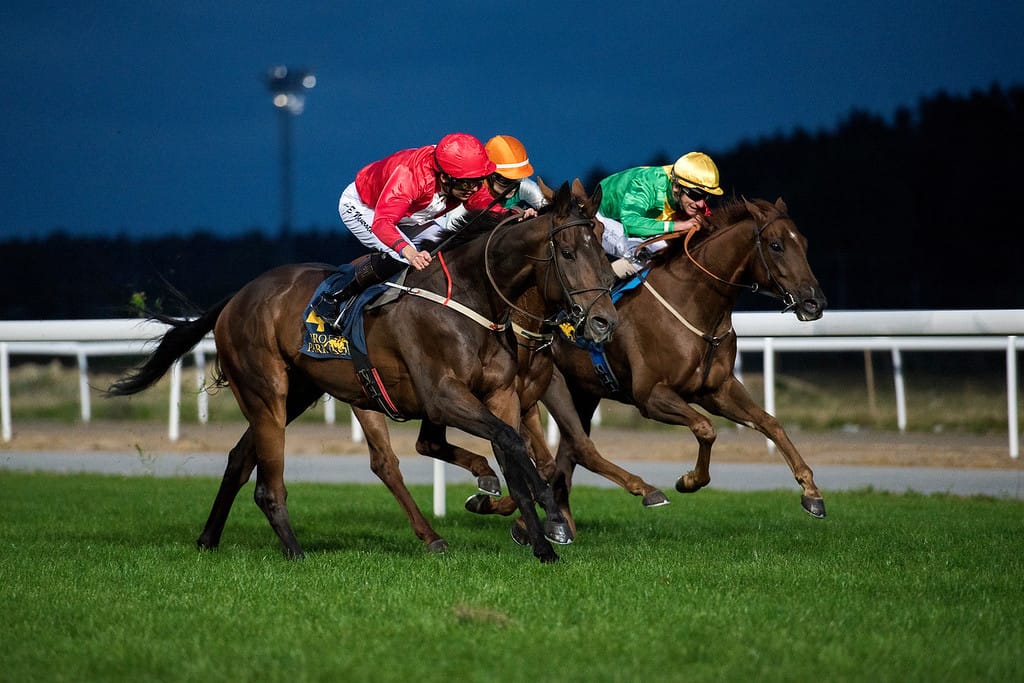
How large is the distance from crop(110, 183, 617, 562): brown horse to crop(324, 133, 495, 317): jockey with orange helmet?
173 mm

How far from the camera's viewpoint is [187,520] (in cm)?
764

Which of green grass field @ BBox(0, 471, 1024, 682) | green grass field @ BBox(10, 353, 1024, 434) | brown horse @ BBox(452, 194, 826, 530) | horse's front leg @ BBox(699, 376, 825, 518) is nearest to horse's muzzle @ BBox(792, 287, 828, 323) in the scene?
brown horse @ BBox(452, 194, 826, 530)

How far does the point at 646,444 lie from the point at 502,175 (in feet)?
19.7

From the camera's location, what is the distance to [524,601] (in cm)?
462

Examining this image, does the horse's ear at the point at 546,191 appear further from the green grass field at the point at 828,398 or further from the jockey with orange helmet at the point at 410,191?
the green grass field at the point at 828,398

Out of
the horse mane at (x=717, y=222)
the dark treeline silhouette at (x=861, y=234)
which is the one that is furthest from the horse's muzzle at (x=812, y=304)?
the dark treeline silhouette at (x=861, y=234)

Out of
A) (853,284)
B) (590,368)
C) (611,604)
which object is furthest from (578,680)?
(853,284)

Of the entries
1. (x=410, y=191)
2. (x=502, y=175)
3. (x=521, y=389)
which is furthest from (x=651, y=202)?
(x=410, y=191)

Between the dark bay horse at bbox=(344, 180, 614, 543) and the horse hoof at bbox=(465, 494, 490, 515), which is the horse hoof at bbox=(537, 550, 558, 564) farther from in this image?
the horse hoof at bbox=(465, 494, 490, 515)

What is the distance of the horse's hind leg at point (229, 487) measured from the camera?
644 centimetres

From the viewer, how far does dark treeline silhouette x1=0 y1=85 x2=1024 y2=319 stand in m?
14.0

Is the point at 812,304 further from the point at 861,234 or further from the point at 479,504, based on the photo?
the point at 861,234

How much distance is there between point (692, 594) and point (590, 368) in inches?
97.9

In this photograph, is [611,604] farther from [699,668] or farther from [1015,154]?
[1015,154]
